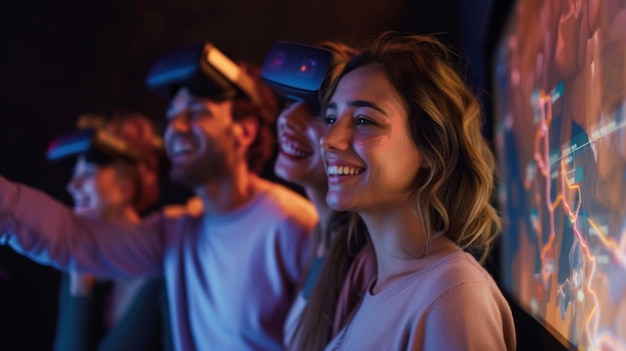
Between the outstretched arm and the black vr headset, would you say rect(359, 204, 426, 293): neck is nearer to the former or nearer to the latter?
the black vr headset

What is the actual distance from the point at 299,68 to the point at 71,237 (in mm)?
860

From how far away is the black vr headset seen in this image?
4.25 feet

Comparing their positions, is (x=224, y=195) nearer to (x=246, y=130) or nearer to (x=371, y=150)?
(x=246, y=130)

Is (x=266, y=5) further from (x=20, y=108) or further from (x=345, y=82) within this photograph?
(x=345, y=82)

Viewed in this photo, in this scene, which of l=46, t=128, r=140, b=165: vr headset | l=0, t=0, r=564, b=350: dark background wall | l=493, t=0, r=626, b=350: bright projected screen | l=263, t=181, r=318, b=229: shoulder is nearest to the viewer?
l=493, t=0, r=626, b=350: bright projected screen

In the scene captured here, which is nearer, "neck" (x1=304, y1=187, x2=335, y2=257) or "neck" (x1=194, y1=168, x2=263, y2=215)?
"neck" (x1=304, y1=187, x2=335, y2=257)

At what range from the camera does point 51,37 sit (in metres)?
2.88

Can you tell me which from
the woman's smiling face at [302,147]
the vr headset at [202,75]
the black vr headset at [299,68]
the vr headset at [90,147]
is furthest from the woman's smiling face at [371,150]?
the vr headset at [90,147]

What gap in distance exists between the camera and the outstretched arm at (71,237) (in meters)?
1.56

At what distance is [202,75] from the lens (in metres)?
1.70

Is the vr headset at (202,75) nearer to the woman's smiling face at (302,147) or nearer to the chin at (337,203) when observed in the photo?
the woman's smiling face at (302,147)

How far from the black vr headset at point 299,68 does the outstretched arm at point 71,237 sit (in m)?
0.68

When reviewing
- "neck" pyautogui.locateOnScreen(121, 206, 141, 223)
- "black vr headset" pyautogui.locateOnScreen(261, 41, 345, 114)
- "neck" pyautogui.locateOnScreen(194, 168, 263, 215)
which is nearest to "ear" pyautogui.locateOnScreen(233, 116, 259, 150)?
"neck" pyautogui.locateOnScreen(194, 168, 263, 215)

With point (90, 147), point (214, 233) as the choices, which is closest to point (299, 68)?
point (214, 233)
